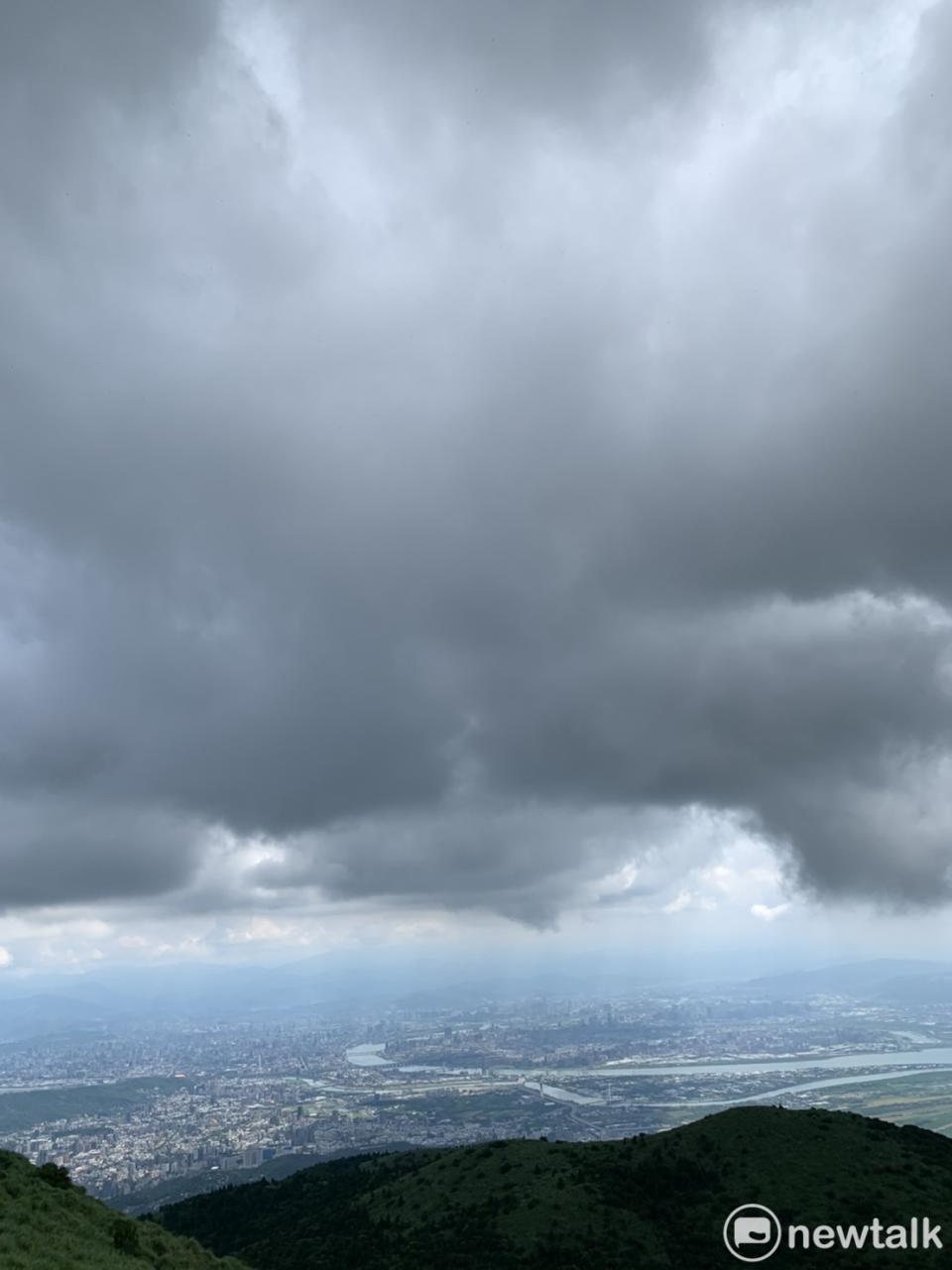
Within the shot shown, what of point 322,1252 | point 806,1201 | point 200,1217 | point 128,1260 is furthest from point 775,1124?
point 128,1260

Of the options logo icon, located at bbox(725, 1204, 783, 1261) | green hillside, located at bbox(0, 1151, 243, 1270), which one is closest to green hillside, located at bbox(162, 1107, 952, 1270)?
logo icon, located at bbox(725, 1204, 783, 1261)

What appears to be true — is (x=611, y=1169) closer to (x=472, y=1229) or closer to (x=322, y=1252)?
(x=472, y=1229)

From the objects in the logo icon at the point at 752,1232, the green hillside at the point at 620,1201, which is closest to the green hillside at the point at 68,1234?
the green hillside at the point at 620,1201

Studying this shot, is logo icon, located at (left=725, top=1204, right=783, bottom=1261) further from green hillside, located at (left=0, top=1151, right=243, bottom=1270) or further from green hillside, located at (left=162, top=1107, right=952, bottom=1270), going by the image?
green hillside, located at (left=0, top=1151, right=243, bottom=1270)

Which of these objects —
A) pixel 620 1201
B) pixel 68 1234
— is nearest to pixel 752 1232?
pixel 620 1201

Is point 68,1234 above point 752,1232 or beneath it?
above

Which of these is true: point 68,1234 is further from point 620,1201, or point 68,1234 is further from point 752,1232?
point 752,1232
